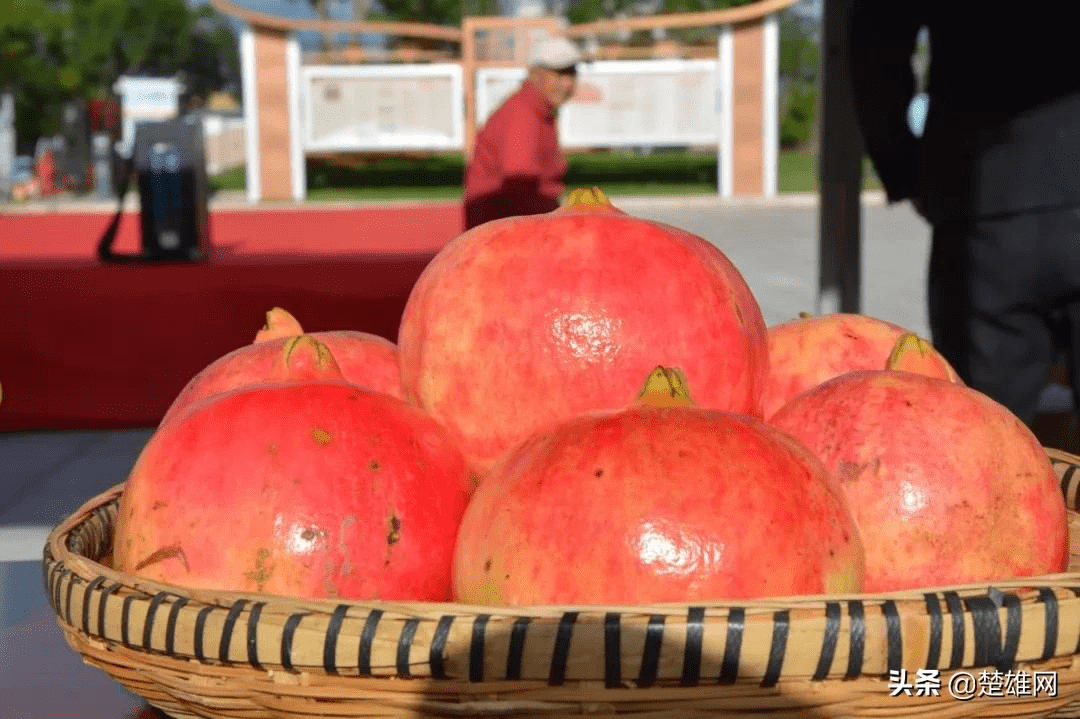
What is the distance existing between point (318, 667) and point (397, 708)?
49 mm

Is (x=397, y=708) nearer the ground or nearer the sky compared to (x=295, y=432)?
nearer the ground

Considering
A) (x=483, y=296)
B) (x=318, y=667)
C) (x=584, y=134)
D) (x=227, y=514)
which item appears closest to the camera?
(x=318, y=667)

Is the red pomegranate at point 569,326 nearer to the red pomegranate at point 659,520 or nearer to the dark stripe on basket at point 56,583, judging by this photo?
the red pomegranate at point 659,520

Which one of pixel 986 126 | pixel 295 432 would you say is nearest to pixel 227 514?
pixel 295 432

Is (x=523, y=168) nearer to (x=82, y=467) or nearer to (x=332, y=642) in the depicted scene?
(x=82, y=467)

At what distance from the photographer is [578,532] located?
783mm

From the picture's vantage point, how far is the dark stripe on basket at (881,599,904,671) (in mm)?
737

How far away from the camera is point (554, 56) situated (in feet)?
18.3

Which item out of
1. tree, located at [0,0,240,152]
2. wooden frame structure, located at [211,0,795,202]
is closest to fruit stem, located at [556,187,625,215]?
wooden frame structure, located at [211,0,795,202]

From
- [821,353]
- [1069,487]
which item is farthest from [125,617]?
[1069,487]

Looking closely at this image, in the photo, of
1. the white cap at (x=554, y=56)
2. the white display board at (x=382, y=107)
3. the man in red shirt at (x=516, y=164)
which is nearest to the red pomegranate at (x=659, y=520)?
the man in red shirt at (x=516, y=164)

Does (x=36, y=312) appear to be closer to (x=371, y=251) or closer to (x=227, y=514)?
(x=371, y=251)

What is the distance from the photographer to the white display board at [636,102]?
17.9 metres

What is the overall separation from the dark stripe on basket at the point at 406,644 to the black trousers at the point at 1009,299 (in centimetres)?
179
